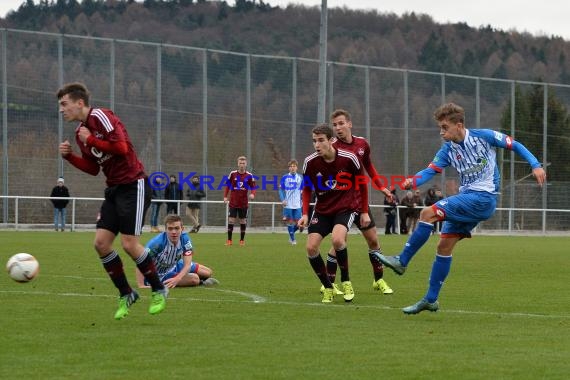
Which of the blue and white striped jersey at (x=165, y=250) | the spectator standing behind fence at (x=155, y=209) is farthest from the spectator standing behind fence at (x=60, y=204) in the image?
the blue and white striped jersey at (x=165, y=250)

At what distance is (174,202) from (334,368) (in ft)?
98.4

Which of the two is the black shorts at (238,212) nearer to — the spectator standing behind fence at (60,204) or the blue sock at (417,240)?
the spectator standing behind fence at (60,204)

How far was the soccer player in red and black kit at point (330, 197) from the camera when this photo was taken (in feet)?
38.3

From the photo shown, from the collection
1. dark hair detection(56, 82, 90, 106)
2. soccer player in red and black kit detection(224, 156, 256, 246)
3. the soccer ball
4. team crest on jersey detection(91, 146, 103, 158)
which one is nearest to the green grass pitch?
the soccer ball

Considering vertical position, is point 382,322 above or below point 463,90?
below

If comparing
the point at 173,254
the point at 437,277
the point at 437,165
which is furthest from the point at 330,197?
the point at 173,254

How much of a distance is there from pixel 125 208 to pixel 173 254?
10.8 feet

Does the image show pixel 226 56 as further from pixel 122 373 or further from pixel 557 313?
pixel 122 373

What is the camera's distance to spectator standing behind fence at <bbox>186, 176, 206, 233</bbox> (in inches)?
1439

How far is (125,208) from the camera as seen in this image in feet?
31.5

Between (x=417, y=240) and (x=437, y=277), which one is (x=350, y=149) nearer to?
(x=417, y=240)

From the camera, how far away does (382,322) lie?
31.7ft

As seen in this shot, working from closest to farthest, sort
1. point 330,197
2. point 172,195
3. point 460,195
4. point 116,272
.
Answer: point 116,272, point 460,195, point 330,197, point 172,195

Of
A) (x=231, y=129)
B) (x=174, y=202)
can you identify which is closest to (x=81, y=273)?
(x=174, y=202)
